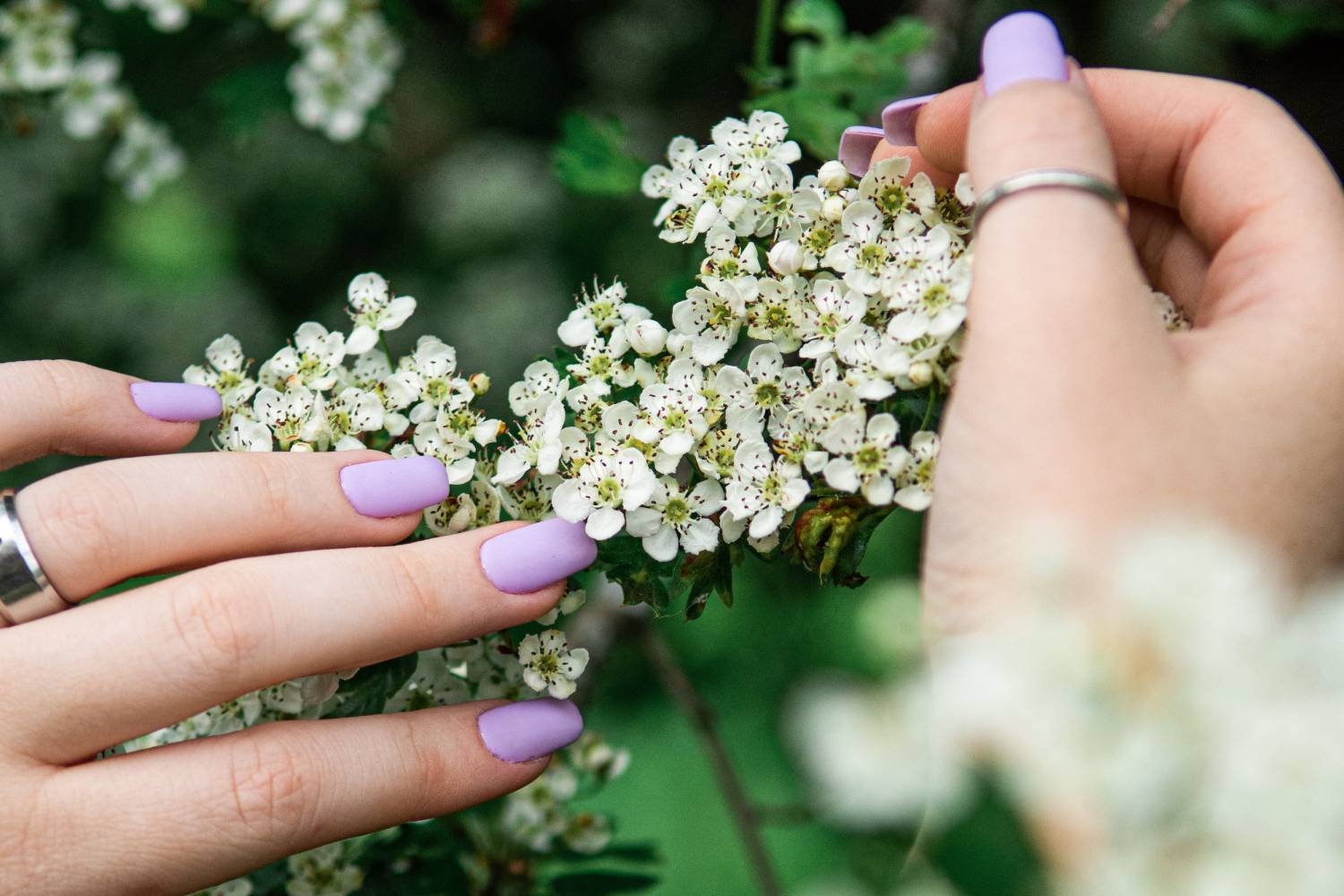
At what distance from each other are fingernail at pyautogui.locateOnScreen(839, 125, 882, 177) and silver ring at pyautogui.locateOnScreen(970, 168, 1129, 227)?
53cm

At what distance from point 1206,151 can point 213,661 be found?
57.9 inches

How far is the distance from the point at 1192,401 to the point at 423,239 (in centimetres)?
375

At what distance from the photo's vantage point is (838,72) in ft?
7.44

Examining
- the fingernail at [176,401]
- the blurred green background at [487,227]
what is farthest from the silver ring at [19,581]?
the blurred green background at [487,227]

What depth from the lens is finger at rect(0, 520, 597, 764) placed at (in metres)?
1.29

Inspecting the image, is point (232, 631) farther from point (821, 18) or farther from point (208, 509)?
point (821, 18)

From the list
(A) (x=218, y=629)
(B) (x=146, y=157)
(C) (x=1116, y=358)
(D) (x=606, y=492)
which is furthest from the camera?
(B) (x=146, y=157)

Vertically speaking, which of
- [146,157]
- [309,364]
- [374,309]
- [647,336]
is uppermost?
[146,157]

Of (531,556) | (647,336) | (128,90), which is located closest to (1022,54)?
(647,336)

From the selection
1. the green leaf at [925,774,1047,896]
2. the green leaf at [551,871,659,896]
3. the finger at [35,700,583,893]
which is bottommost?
the green leaf at [925,774,1047,896]

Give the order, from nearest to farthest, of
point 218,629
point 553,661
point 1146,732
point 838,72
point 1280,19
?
point 1146,732 < point 218,629 < point 553,661 < point 838,72 < point 1280,19

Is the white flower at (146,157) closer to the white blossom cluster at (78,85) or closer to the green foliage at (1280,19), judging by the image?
the white blossom cluster at (78,85)

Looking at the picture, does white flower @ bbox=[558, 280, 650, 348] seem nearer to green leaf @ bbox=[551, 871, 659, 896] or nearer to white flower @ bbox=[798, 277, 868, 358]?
white flower @ bbox=[798, 277, 868, 358]

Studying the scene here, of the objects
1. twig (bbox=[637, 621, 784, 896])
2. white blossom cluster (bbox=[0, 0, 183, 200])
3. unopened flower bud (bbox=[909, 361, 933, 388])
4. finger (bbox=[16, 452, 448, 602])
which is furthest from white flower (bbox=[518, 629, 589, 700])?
white blossom cluster (bbox=[0, 0, 183, 200])
